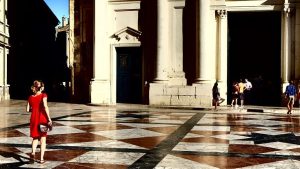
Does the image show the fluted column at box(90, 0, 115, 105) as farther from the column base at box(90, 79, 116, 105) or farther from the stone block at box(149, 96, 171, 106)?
the stone block at box(149, 96, 171, 106)

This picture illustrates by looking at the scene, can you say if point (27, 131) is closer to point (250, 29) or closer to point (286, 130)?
point (286, 130)

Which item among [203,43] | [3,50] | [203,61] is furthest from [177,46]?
[3,50]

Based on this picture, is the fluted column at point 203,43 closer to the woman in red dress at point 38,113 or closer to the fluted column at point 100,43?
the fluted column at point 100,43


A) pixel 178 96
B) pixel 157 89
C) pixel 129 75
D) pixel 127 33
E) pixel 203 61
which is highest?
pixel 127 33

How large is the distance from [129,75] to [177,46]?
334 centimetres

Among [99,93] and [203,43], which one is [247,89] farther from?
[99,93]

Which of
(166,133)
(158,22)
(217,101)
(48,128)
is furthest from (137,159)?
(158,22)

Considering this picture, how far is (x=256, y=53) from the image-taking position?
24.2 m

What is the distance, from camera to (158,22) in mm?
22750

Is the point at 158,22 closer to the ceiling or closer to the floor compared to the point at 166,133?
closer to the ceiling

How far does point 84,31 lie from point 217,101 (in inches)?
374

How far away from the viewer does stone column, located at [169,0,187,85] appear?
76.1ft

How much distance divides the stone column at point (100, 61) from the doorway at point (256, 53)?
7106mm

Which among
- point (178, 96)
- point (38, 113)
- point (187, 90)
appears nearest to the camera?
point (38, 113)
